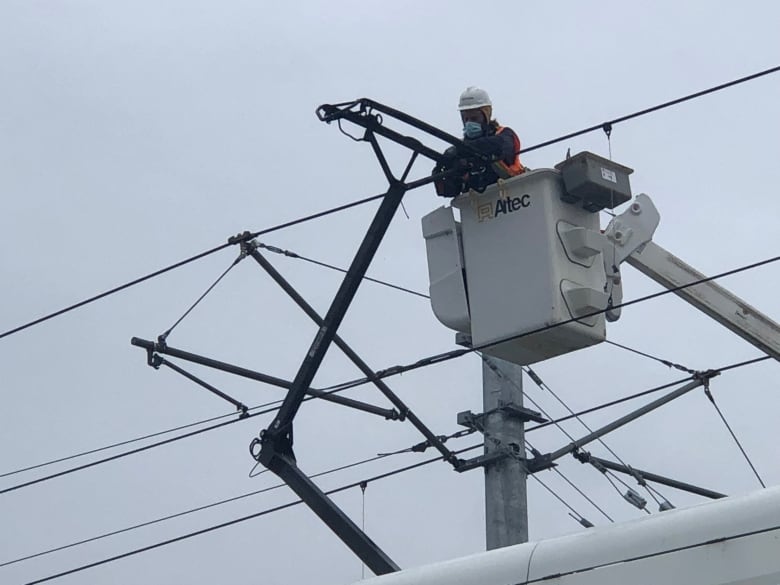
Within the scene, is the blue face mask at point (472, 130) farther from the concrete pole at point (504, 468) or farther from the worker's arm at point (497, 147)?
the concrete pole at point (504, 468)

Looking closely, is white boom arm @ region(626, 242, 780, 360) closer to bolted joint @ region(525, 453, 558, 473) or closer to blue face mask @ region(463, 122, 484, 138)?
blue face mask @ region(463, 122, 484, 138)

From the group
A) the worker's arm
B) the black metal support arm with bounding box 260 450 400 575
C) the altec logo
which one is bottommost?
the black metal support arm with bounding box 260 450 400 575

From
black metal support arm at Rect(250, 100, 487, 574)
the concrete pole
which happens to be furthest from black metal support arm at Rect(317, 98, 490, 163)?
the concrete pole

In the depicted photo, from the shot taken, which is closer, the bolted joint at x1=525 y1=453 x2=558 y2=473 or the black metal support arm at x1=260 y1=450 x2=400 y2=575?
the black metal support arm at x1=260 y1=450 x2=400 y2=575

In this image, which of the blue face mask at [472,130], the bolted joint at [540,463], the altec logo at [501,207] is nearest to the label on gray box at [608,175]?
the altec logo at [501,207]

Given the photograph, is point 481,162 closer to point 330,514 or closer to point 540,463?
point 330,514

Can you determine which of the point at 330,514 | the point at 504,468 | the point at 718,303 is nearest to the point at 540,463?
the point at 504,468

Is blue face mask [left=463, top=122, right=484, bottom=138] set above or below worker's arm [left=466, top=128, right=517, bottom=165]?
above

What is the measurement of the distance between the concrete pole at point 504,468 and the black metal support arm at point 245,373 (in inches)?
29.4

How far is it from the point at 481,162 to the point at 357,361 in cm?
237

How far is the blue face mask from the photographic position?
9.55 metres

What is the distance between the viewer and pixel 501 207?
9.23m

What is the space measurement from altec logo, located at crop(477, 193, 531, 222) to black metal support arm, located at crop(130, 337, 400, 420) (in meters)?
2.17

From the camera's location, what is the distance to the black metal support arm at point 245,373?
11.1 m
